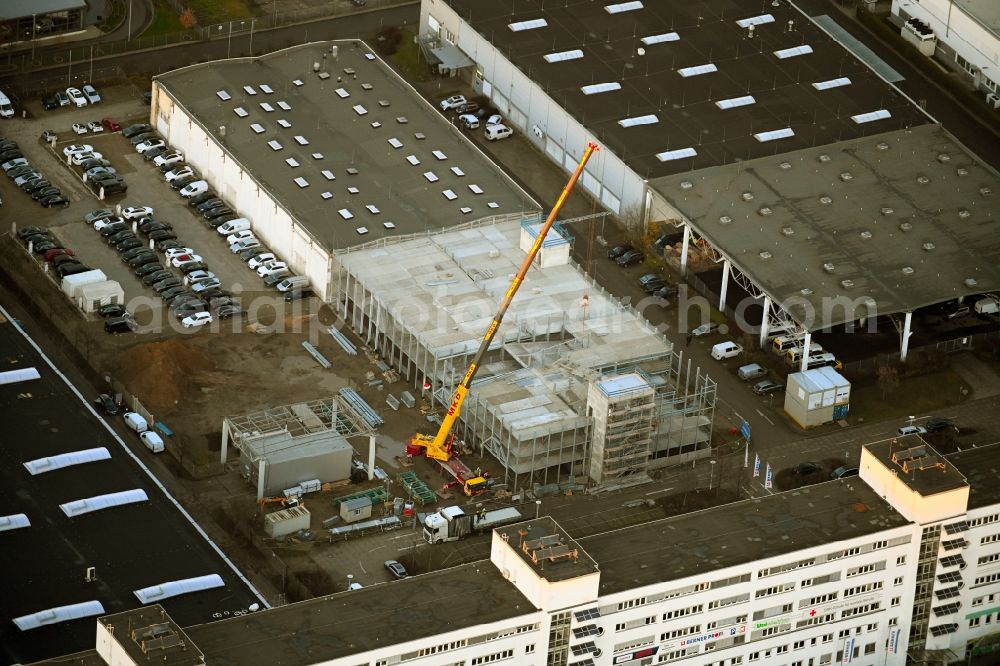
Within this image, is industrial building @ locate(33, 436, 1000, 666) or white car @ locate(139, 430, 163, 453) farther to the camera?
white car @ locate(139, 430, 163, 453)

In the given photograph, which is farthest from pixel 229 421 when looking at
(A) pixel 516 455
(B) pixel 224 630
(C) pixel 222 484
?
(B) pixel 224 630

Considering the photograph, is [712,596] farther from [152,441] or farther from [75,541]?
[152,441]

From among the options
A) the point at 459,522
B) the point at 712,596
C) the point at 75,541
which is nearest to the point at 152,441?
the point at 75,541

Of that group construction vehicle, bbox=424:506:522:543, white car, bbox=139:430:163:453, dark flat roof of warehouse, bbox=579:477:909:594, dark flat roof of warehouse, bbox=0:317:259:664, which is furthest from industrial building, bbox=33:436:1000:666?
white car, bbox=139:430:163:453

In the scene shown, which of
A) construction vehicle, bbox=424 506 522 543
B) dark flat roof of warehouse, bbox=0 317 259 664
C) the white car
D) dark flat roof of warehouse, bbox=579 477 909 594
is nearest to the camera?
dark flat roof of warehouse, bbox=579 477 909 594

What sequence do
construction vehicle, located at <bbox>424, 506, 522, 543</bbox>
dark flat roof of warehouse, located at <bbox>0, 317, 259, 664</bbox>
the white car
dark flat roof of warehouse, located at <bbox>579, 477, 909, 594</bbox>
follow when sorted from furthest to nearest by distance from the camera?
the white car → construction vehicle, located at <bbox>424, 506, 522, 543</bbox> → dark flat roof of warehouse, located at <bbox>0, 317, 259, 664</bbox> → dark flat roof of warehouse, located at <bbox>579, 477, 909, 594</bbox>

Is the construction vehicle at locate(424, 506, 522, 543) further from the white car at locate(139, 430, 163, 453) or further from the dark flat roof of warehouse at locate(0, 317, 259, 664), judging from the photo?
the white car at locate(139, 430, 163, 453)

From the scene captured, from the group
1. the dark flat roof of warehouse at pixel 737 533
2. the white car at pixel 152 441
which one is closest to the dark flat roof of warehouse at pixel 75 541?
the white car at pixel 152 441

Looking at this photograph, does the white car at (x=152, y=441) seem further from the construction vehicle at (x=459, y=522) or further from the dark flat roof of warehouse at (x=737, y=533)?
the dark flat roof of warehouse at (x=737, y=533)
